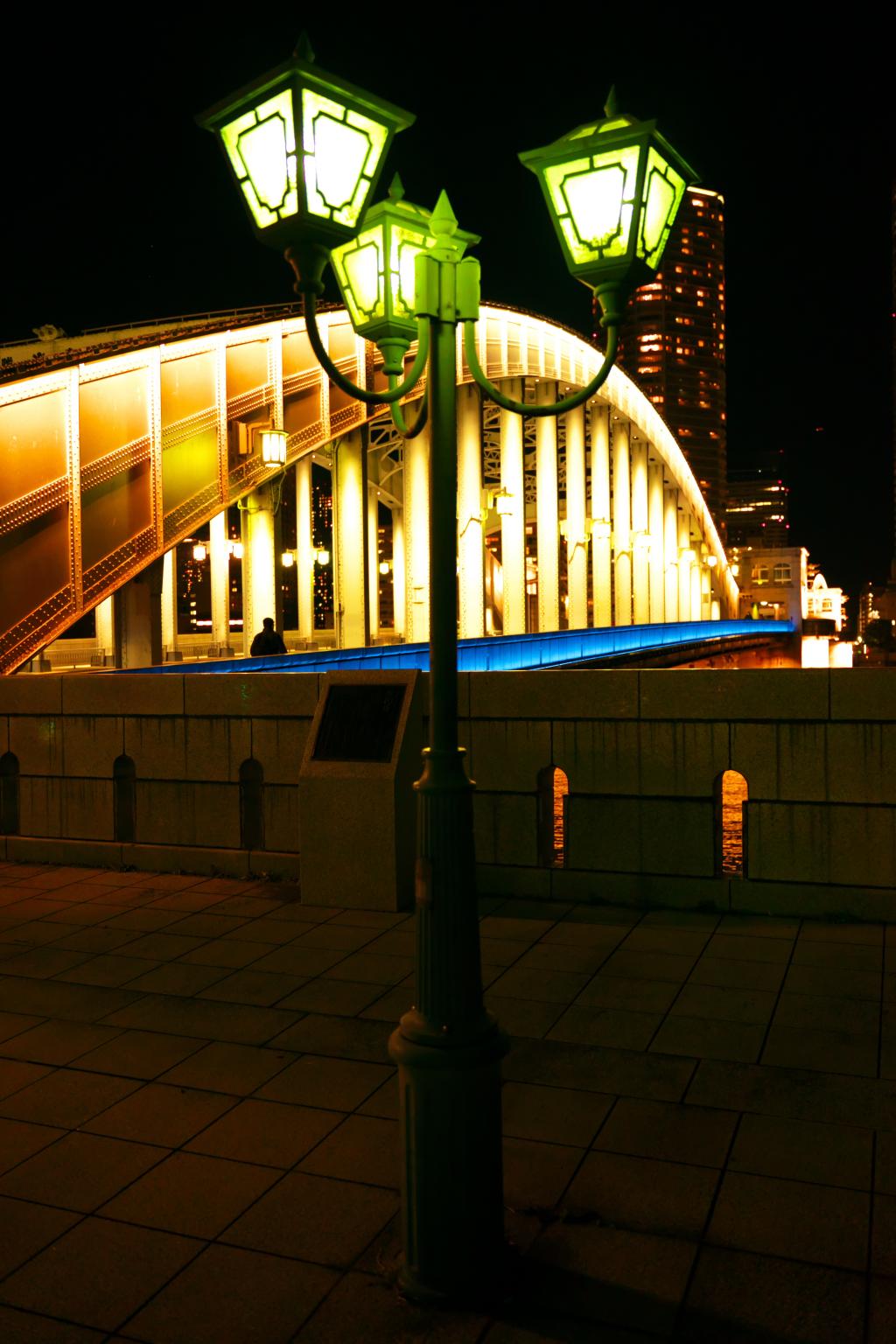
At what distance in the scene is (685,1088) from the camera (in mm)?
4984

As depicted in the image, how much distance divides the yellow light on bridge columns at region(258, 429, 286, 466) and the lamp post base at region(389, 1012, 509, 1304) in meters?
21.5

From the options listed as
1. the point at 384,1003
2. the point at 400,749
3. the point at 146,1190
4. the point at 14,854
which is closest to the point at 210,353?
the point at 14,854

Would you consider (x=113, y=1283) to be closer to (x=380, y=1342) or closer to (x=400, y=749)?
(x=380, y=1342)

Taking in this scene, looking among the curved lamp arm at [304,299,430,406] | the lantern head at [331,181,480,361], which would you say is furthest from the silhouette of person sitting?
the curved lamp arm at [304,299,430,406]

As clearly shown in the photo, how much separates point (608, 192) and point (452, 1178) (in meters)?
3.53

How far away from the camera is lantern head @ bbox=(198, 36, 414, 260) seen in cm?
393

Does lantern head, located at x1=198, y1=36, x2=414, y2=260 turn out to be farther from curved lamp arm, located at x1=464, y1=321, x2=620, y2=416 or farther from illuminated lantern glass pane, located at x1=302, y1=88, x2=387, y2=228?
curved lamp arm, located at x1=464, y1=321, x2=620, y2=416

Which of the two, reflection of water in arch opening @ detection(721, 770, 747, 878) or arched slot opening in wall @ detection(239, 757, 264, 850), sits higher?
arched slot opening in wall @ detection(239, 757, 264, 850)

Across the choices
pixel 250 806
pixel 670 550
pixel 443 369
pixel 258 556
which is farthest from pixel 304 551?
pixel 670 550

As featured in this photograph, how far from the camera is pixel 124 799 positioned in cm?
1007

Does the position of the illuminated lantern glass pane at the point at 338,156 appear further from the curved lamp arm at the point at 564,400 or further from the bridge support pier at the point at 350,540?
the bridge support pier at the point at 350,540

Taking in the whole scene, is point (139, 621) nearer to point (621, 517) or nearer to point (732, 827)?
point (732, 827)

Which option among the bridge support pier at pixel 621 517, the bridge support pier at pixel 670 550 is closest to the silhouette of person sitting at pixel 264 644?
the bridge support pier at pixel 621 517

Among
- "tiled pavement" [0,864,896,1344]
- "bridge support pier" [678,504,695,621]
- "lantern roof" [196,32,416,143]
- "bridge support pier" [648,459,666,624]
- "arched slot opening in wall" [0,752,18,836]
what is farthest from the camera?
"bridge support pier" [678,504,695,621]
